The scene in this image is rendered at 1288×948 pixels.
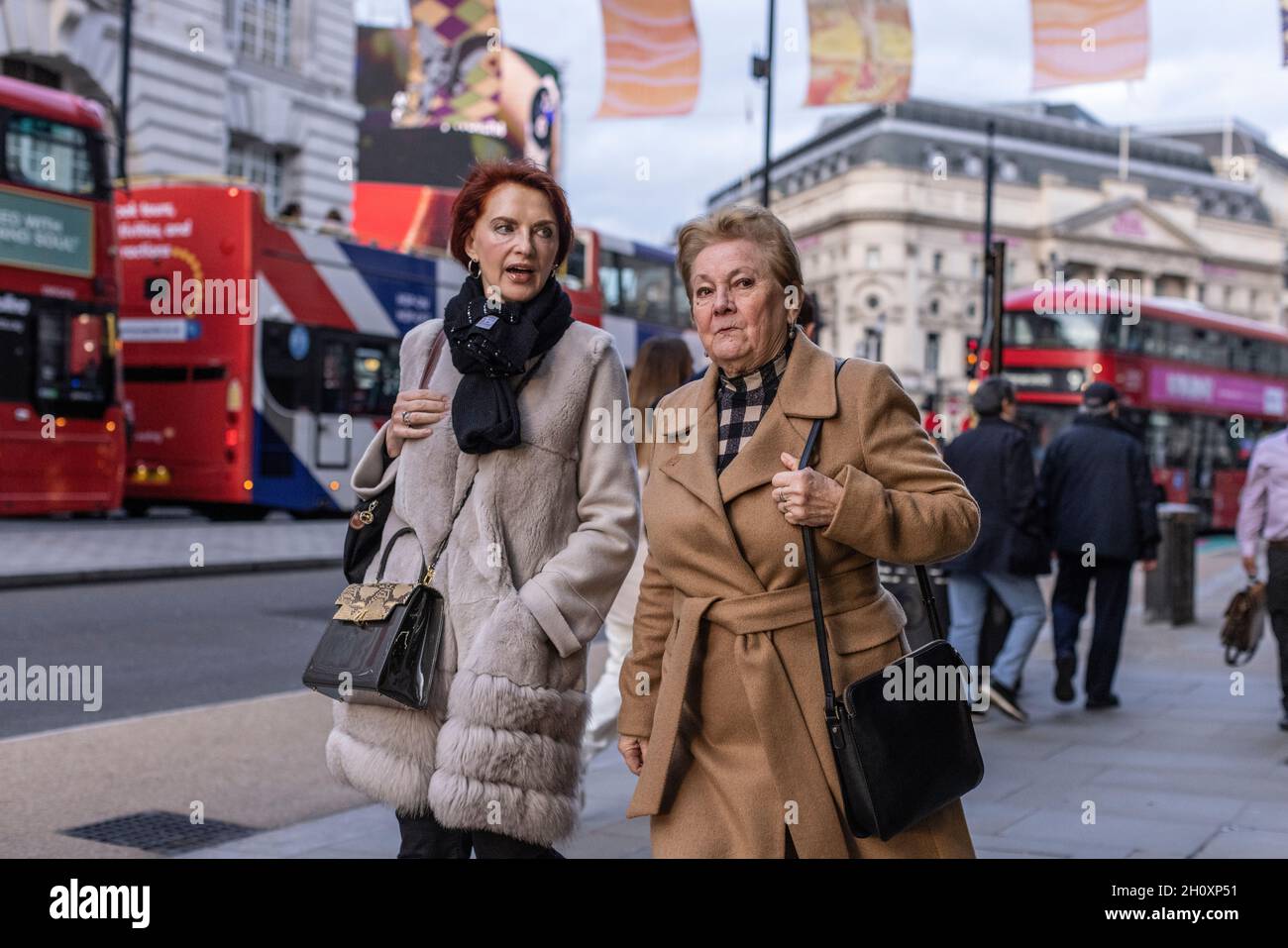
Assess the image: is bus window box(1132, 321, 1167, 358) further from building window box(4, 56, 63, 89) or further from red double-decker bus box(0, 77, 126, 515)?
building window box(4, 56, 63, 89)

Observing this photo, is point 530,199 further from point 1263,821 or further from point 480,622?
point 1263,821

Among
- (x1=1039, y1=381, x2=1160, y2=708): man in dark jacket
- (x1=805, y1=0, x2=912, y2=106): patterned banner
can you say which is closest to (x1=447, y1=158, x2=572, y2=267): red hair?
(x1=1039, y1=381, x2=1160, y2=708): man in dark jacket

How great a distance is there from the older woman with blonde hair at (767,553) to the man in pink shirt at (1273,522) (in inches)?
203

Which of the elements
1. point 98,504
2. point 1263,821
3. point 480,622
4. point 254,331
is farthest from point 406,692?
point 254,331

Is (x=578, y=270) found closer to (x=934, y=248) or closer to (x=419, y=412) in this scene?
(x=419, y=412)

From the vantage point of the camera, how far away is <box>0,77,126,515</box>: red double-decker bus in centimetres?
1406

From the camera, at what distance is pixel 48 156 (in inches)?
565

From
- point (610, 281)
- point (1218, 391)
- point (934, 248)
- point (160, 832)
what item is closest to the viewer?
point (160, 832)

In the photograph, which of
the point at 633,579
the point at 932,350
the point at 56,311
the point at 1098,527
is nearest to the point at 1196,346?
the point at 56,311

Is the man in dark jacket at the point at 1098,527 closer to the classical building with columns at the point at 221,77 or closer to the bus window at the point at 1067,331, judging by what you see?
the classical building with columns at the point at 221,77

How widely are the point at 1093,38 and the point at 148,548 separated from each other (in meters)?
9.59

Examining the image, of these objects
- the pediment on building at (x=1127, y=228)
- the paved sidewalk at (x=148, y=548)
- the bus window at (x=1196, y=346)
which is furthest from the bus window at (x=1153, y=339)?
Result: the pediment on building at (x=1127, y=228)

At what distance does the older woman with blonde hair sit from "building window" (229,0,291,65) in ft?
85.6

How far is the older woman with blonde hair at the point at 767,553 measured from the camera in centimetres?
265
